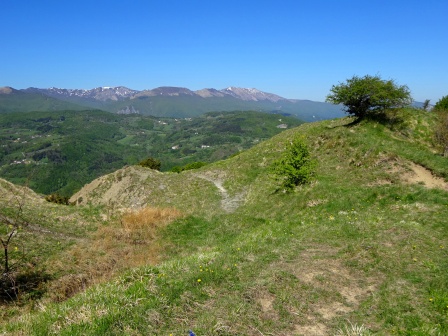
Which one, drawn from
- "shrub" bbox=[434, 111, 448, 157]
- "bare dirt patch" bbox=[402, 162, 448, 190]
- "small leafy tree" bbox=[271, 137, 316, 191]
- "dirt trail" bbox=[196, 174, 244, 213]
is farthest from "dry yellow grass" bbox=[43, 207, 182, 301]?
"shrub" bbox=[434, 111, 448, 157]

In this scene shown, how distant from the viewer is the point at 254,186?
129ft

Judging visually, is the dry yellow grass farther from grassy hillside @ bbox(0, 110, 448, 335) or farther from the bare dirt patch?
the bare dirt patch

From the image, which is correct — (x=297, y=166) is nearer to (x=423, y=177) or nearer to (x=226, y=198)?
(x=423, y=177)

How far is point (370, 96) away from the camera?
37.1m

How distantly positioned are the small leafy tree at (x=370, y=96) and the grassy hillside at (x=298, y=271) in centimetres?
1044

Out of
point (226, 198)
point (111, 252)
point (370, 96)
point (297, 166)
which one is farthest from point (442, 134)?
point (111, 252)

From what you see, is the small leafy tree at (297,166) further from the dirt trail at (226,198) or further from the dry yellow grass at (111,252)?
the dry yellow grass at (111,252)

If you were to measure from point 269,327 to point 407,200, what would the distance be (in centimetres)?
1617

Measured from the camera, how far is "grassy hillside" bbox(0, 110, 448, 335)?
8.48 metres

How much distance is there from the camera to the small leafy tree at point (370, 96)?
1421 inches

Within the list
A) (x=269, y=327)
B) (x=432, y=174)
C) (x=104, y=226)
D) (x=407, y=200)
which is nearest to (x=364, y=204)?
(x=407, y=200)

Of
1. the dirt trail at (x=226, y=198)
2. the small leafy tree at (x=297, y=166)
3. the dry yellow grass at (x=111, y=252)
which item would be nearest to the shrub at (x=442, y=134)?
the small leafy tree at (x=297, y=166)

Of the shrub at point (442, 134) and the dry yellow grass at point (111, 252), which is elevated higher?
the shrub at point (442, 134)

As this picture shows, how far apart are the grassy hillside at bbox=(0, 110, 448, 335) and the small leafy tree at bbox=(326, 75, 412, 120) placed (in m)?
10.4
